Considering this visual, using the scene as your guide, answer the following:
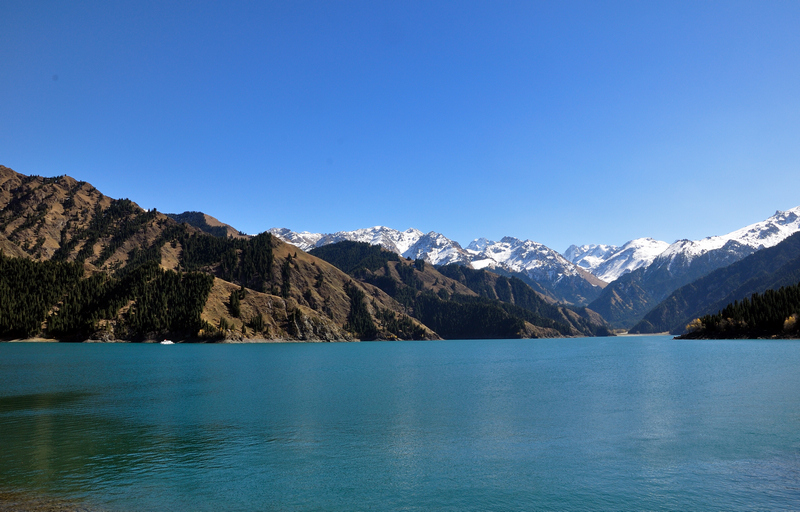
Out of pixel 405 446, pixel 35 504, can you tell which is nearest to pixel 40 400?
pixel 35 504

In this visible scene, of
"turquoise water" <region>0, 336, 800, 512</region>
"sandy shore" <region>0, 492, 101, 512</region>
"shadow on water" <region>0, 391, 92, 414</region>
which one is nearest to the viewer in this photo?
"sandy shore" <region>0, 492, 101, 512</region>

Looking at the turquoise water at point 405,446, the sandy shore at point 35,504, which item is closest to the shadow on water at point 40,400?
the turquoise water at point 405,446

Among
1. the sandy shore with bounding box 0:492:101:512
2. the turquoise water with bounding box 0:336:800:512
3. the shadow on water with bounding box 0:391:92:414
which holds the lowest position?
the turquoise water with bounding box 0:336:800:512

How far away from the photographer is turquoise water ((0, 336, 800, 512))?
3067 centimetres

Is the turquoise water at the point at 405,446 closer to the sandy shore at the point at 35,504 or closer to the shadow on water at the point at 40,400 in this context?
the shadow on water at the point at 40,400

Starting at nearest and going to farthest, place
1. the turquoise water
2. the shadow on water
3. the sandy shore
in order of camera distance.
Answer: the sandy shore
the turquoise water
the shadow on water

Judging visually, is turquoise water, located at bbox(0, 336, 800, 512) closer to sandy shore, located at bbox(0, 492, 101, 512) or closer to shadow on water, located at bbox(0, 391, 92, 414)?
shadow on water, located at bbox(0, 391, 92, 414)

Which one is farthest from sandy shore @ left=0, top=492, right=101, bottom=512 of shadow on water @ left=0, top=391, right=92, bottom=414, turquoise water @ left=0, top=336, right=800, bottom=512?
Answer: shadow on water @ left=0, top=391, right=92, bottom=414

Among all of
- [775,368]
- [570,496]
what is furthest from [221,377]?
[775,368]

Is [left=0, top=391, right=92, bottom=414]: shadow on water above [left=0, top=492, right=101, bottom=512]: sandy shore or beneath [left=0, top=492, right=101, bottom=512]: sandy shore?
above

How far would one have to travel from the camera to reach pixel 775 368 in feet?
332

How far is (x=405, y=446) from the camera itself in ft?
141

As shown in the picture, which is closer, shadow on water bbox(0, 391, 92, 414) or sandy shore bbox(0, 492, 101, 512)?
sandy shore bbox(0, 492, 101, 512)

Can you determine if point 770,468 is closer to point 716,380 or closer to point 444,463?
point 444,463
